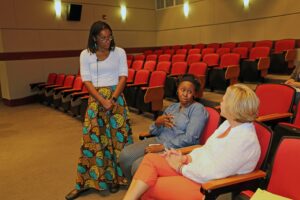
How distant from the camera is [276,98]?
2.53 m

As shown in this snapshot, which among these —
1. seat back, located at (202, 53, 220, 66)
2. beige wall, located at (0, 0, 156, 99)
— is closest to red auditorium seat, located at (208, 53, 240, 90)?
seat back, located at (202, 53, 220, 66)

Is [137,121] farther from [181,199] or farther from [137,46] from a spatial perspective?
[137,46]

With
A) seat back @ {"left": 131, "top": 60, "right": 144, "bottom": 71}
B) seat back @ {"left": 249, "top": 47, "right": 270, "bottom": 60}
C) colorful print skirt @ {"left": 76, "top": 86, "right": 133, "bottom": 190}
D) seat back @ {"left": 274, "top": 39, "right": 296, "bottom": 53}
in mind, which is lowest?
colorful print skirt @ {"left": 76, "top": 86, "right": 133, "bottom": 190}

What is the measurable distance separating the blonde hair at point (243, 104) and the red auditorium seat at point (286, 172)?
20 cm

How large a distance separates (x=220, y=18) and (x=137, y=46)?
292cm

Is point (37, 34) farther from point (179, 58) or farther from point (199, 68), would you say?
point (199, 68)

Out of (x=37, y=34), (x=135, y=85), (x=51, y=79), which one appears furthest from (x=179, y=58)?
(x=37, y=34)

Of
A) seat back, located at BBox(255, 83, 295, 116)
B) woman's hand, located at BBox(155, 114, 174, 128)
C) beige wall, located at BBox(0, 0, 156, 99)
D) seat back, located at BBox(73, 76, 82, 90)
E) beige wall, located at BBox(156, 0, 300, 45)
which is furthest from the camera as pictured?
beige wall, located at BBox(0, 0, 156, 99)

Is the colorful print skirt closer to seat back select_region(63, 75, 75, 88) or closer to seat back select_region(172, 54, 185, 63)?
seat back select_region(63, 75, 75, 88)

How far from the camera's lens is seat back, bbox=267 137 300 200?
1266 millimetres

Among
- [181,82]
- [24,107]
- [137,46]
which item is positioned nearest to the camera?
[181,82]

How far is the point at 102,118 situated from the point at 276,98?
1.55 meters

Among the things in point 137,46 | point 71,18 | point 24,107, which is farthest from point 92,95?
point 137,46

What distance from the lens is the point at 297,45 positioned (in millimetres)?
5992
